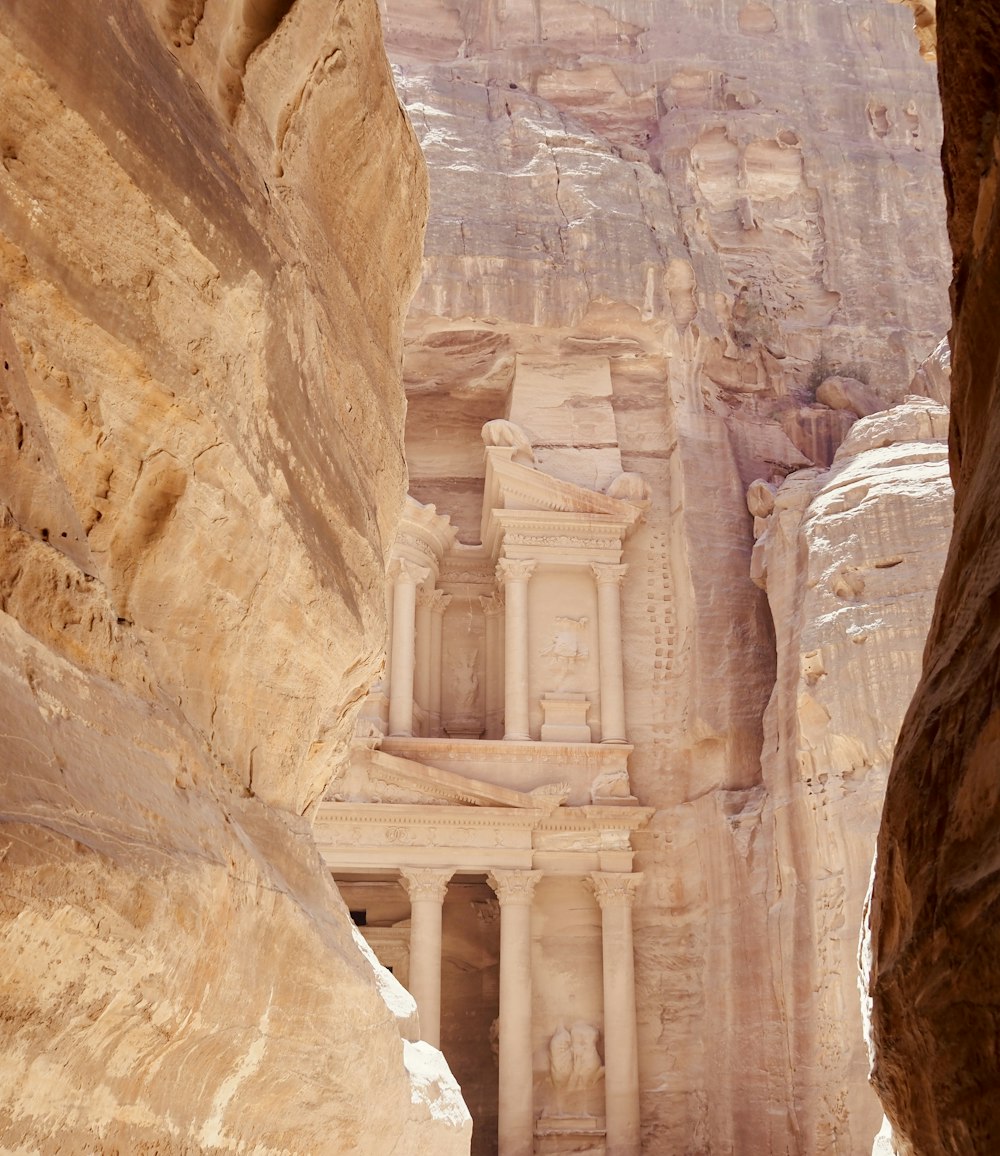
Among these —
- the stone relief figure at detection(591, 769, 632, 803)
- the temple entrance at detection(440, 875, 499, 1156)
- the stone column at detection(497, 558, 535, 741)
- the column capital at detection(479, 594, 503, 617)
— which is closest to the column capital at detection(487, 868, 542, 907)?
the stone relief figure at detection(591, 769, 632, 803)

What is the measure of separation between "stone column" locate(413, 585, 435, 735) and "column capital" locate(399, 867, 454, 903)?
2771 mm

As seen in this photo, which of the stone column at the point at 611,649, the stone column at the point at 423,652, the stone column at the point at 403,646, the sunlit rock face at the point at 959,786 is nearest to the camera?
the sunlit rock face at the point at 959,786

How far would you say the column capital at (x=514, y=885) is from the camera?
1805 cm

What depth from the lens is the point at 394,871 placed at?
18.0 metres

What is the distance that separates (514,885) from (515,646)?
3554 mm

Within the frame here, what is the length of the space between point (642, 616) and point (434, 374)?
5533 millimetres

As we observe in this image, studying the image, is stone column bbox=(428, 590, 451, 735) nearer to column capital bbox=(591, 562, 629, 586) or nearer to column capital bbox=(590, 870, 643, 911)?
column capital bbox=(591, 562, 629, 586)

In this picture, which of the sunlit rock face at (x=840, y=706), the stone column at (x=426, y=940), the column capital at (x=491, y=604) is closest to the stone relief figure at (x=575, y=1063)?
the stone column at (x=426, y=940)

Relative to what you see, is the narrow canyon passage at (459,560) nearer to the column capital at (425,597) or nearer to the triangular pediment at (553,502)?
the triangular pediment at (553,502)

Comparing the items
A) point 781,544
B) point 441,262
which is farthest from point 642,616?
point 441,262

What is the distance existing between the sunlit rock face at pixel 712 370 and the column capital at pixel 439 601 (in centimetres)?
123

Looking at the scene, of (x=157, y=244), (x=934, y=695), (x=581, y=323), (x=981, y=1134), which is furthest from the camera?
(x=581, y=323)

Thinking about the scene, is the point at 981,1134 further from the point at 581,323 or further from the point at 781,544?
the point at 581,323

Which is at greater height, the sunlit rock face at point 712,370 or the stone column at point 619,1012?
the sunlit rock face at point 712,370
